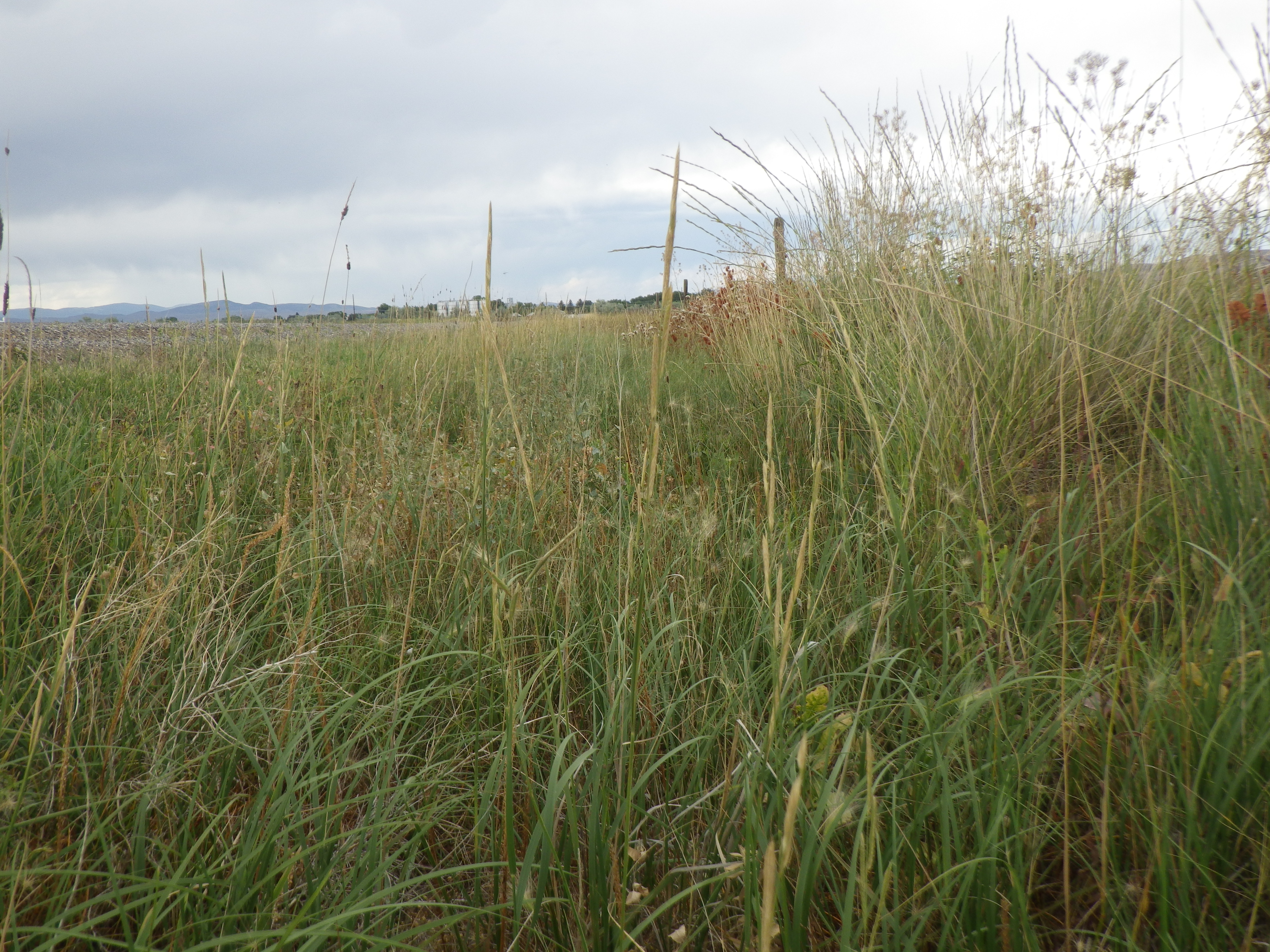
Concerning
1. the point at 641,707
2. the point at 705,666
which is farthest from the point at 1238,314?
the point at 641,707

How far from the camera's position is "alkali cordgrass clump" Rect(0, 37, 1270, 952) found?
85 cm

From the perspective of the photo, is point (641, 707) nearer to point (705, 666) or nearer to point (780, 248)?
point (705, 666)

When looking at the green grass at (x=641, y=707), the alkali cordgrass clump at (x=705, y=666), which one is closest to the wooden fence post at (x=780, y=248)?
the alkali cordgrass clump at (x=705, y=666)

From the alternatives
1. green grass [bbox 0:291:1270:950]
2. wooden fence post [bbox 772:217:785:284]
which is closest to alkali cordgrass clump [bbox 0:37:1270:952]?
green grass [bbox 0:291:1270:950]

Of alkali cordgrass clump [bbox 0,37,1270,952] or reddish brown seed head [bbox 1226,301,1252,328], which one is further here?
reddish brown seed head [bbox 1226,301,1252,328]

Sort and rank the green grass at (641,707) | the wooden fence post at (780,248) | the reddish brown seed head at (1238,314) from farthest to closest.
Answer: the wooden fence post at (780,248), the reddish brown seed head at (1238,314), the green grass at (641,707)

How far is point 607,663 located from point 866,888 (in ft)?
1.70

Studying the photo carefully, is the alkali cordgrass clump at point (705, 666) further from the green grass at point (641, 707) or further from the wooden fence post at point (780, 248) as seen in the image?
the wooden fence post at point (780, 248)

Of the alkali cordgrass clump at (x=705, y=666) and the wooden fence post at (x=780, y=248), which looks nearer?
the alkali cordgrass clump at (x=705, y=666)

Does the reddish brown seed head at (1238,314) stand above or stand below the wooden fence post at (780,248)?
below

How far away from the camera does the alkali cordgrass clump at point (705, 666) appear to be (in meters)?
0.85

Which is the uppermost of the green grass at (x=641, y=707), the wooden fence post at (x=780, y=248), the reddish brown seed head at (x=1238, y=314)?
the wooden fence post at (x=780, y=248)

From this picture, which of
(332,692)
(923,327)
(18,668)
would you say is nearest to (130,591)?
(18,668)

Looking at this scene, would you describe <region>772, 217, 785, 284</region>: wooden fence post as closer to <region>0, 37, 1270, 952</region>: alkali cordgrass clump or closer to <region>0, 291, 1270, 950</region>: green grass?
<region>0, 37, 1270, 952</region>: alkali cordgrass clump
